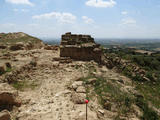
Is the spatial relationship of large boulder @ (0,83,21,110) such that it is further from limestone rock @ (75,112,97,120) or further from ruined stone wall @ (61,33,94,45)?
ruined stone wall @ (61,33,94,45)

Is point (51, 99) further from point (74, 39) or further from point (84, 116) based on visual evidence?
point (74, 39)

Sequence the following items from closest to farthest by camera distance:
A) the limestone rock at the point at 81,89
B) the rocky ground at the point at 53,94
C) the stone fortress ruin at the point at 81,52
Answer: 1. the rocky ground at the point at 53,94
2. the limestone rock at the point at 81,89
3. the stone fortress ruin at the point at 81,52

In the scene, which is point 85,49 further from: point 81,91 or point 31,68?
point 81,91

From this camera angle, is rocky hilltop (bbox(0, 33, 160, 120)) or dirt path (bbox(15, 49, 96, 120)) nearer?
dirt path (bbox(15, 49, 96, 120))

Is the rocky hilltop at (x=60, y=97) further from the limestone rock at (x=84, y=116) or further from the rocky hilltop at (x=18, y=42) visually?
the rocky hilltop at (x=18, y=42)

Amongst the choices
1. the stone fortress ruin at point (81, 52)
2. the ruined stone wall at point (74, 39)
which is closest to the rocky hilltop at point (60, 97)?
the stone fortress ruin at point (81, 52)

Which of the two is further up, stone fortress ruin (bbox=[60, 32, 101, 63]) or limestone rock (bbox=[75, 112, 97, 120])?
stone fortress ruin (bbox=[60, 32, 101, 63])

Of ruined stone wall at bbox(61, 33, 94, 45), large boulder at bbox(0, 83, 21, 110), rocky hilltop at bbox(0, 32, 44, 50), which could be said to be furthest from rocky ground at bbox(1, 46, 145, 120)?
rocky hilltop at bbox(0, 32, 44, 50)

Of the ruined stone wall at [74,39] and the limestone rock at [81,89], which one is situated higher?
the ruined stone wall at [74,39]

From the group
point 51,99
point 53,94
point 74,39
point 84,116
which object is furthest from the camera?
point 74,39

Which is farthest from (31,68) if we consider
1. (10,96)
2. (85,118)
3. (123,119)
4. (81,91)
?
(123,119)

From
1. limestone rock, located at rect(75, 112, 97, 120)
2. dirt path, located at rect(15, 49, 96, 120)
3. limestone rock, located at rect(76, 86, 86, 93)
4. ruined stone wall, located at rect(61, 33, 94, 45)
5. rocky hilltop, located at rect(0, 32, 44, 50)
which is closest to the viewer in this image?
limestone rock, located at rect(75, 112, 97, 120)

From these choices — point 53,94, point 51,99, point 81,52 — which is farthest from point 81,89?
point 81,52

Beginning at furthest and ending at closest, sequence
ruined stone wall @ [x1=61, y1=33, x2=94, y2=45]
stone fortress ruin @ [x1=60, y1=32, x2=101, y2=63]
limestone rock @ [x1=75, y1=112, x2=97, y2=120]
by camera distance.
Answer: ruined stone wall @ [x1=61, y1=33, x2=94, y2=45] → stone fortress ruin @ [x1=60, y1=32, x2=101, y2=63] → limestone rock @ [x1=75, y1=112, x2=97, y2=120]
